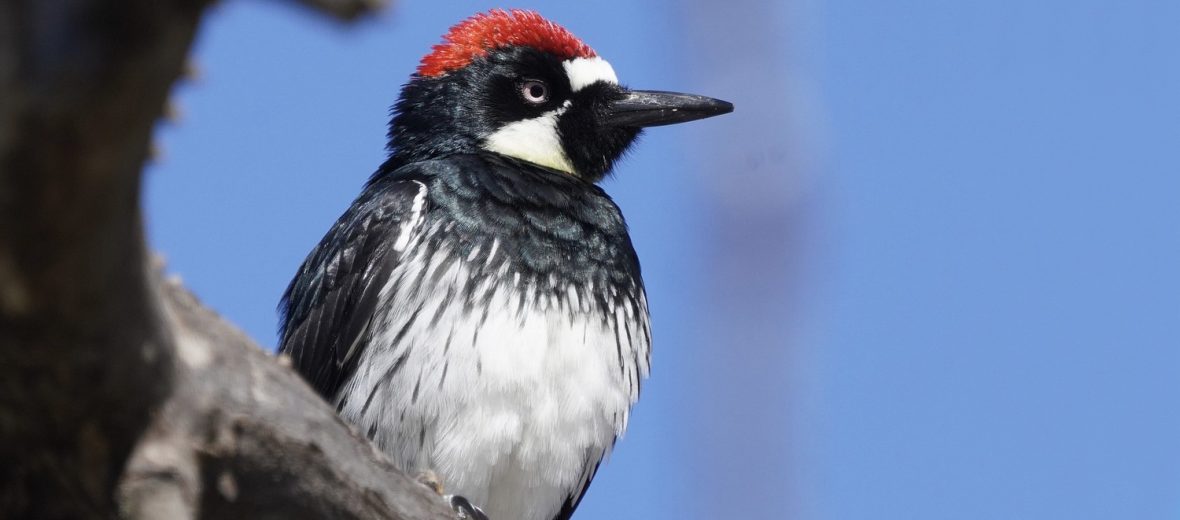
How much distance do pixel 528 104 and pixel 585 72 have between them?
0.28 m

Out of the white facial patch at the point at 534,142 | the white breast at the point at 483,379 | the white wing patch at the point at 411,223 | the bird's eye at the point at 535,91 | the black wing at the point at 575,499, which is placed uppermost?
the bird's eye at the point at 535,91

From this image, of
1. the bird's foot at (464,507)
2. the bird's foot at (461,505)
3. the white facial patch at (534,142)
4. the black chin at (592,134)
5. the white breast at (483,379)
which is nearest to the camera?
the bird's foot at (461,505)

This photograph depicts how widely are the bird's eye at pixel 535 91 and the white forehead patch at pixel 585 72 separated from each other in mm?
116

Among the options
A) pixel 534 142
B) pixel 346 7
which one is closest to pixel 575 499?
pixel 534 142

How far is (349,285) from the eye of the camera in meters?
5.15

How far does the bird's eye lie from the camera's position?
6.07m

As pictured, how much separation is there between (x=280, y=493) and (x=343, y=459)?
0.66 ft

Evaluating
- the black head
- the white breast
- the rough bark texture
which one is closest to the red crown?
the black head

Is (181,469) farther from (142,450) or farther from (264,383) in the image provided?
(264,383)

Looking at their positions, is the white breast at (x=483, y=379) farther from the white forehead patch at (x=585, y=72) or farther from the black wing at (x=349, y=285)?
the white forehead patch at (x=585, y=72)

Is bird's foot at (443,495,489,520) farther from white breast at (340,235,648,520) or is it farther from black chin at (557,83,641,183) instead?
black chin at (557,83,641,183)

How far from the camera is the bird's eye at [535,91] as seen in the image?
19.9ft

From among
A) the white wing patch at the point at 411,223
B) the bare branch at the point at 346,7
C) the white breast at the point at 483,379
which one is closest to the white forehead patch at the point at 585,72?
the white wing patch at the point at 411,223

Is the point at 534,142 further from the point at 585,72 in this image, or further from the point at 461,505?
the point at 461,505
